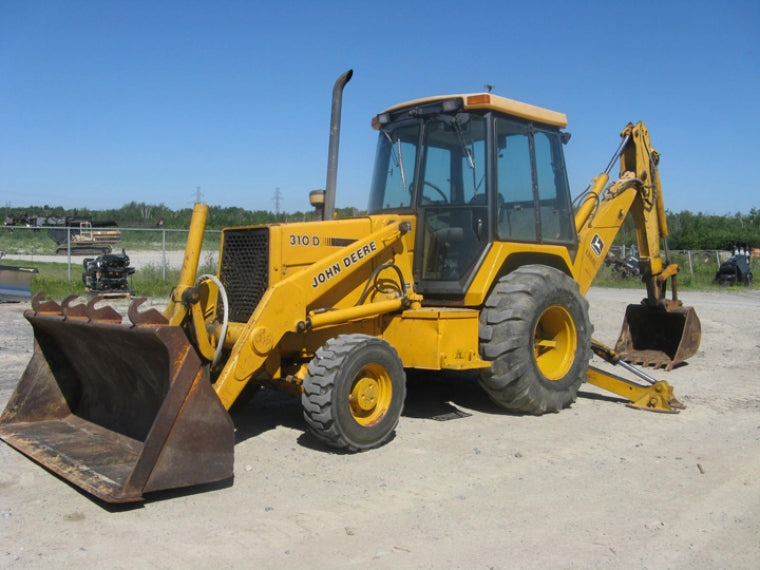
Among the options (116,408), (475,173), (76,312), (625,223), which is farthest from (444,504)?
(625,223)

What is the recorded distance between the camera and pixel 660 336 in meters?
9.65

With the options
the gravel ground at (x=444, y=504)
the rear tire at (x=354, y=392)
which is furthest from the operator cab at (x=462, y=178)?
the gravel ground at (x=444, y=504)

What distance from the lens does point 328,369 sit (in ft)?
17.4

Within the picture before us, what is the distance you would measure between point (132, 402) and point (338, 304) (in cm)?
186

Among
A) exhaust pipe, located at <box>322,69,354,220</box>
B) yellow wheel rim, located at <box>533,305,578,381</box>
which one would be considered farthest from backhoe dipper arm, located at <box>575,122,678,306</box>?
exhaust pipe, located at <box>322,69,354,220</box>

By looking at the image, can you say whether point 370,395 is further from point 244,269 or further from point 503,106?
point 503,106

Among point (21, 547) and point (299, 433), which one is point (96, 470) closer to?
point (21, 547)

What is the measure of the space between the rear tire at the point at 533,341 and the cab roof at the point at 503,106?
154 centimetres

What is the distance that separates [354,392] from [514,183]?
2879 mm

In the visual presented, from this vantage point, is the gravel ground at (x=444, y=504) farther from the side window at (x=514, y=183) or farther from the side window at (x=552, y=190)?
the side window at (x=552, y=190)

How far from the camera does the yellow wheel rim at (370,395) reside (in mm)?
5574

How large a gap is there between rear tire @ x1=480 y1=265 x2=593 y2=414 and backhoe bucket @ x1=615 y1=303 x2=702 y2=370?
7.50 ft

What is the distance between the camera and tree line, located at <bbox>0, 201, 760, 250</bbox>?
3906 centimetres

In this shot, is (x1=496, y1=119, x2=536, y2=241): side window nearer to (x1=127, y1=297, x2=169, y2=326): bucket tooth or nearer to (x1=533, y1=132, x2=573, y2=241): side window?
(x1=533, y1=132, x2=573, y2=241): side window
